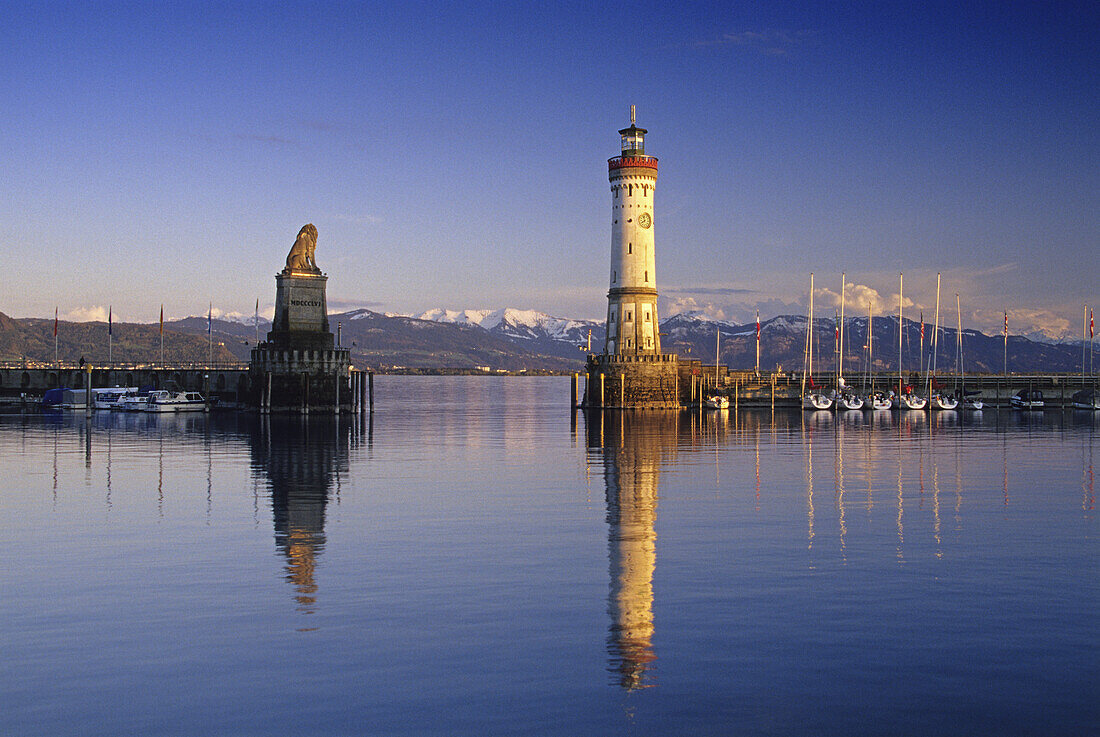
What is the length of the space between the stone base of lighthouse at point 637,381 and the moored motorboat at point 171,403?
134ft

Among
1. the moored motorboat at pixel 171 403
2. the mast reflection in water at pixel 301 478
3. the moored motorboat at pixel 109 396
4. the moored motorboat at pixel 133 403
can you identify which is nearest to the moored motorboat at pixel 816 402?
the mast reflection in water at pixel 301 478

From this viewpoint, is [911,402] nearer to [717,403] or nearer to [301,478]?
[717,403]

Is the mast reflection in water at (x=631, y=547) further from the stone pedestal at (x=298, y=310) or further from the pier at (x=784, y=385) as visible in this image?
the pier at (x=784, y=385)

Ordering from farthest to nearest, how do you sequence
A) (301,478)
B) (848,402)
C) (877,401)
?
(877,401), (848,402), (301,478)

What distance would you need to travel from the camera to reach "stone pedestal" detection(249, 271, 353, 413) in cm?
9412

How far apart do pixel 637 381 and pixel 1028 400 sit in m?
55.1

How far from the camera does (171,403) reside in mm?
104812

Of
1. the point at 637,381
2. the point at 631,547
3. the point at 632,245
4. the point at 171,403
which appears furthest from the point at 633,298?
the point at 631,547

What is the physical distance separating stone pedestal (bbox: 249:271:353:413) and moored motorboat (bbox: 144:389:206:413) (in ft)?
38.9

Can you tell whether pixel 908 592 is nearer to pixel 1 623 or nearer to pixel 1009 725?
pixel 1009 725

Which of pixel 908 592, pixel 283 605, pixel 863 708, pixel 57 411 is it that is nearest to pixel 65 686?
pixel 283 605

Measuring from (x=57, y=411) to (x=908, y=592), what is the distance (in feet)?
340

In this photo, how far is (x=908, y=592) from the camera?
22.4 meters

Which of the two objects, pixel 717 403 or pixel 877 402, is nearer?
pixel 717 403
